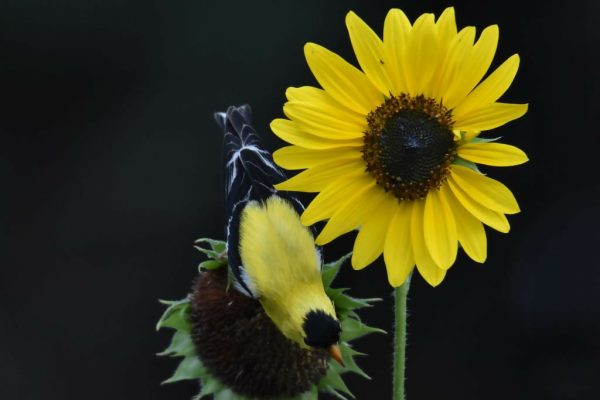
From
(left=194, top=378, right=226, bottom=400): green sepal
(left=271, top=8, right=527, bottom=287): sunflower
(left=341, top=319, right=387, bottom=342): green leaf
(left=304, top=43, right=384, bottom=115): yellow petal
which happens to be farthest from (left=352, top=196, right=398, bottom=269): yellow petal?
(left=194, top=378, right=226, bottom=400): green sepal

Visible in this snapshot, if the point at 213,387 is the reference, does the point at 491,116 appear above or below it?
above

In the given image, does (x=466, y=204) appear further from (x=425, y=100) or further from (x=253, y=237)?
(x=253, y=237)

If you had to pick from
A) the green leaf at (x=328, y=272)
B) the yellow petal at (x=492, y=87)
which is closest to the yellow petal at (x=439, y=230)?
the yellow petal at (x=492, y=87)

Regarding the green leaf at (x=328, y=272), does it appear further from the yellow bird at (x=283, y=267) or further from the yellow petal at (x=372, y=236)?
the yellow petal at (x=372, y=236)

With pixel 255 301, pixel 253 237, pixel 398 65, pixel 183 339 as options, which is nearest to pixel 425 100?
pixel 398 65

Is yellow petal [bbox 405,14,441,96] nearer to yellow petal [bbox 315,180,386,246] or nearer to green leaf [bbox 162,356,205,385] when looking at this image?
yellow petal [bbox 315,180,386,246]

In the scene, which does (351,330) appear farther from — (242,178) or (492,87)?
(492,87)

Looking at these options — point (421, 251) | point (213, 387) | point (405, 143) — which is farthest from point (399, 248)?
point (213, 387)
